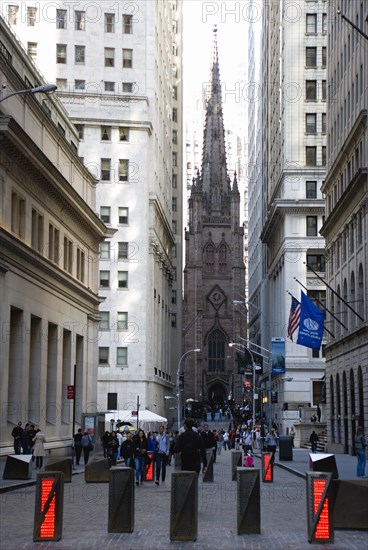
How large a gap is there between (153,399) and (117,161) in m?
20.9

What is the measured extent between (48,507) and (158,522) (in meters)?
3.80

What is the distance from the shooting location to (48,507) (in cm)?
1530

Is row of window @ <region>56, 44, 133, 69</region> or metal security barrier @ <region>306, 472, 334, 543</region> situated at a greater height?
row of window @ <region>56, 44, 133, 69</region>

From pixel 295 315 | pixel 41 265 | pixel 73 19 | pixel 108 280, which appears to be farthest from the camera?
pixel 73 19

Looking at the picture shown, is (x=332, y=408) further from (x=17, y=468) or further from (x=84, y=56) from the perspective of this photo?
(x=84, y=56)

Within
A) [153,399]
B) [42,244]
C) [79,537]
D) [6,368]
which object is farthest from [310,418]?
[79,537]

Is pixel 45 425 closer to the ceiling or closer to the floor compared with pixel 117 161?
closer to the floor

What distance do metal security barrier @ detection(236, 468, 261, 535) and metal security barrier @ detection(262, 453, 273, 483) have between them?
15.6 m

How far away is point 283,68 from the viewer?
3499 inches

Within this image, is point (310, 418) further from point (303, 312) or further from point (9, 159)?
point (9, 159)

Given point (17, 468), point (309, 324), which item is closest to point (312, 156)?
point (309, 324)

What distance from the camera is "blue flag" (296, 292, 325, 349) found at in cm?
4834

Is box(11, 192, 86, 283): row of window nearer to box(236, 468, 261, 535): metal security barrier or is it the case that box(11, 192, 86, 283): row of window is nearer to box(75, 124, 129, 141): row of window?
box(75, 124, 129, 141): row of window

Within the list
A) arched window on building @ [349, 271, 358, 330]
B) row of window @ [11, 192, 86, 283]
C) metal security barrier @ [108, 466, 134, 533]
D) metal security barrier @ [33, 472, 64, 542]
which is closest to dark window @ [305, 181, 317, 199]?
row of window @ [11, 192, 86, 283]
